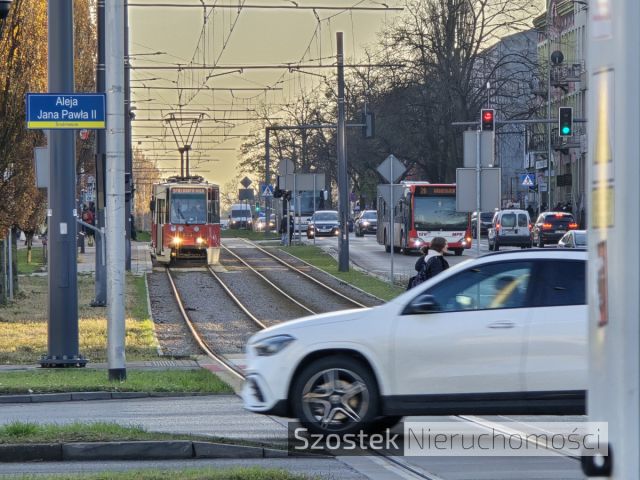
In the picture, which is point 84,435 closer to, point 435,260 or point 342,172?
point 435,260

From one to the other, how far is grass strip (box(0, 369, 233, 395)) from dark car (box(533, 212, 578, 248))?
43.6m

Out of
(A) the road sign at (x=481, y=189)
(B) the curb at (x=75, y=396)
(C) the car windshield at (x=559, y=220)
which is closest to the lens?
(B) the curb at (x=75, y=396)

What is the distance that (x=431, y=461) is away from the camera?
952 cm

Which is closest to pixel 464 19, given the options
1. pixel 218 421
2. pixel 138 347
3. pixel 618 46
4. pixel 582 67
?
pixel 582 67

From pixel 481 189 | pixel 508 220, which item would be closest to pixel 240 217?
pixel 508 220

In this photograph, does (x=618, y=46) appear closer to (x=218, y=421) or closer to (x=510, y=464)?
(x=510, y=464)

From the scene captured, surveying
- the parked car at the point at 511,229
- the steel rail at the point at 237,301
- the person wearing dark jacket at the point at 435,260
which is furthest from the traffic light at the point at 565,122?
the person wearing dark jacket at the point at 435,260

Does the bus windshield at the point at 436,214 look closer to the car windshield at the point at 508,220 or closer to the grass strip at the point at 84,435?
the car windshield at the point at 508,220

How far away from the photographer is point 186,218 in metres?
45.6

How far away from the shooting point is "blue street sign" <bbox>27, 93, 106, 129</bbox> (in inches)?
658

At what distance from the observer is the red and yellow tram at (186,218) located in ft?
149

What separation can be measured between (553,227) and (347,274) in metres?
20.8

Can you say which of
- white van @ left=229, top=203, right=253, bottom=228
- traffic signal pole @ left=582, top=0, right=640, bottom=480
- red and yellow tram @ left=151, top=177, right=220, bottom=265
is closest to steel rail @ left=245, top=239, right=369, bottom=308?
red and yellow tram @ left=151, top=177, right=220, bottom=265

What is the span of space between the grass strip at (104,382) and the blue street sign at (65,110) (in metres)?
3.17
